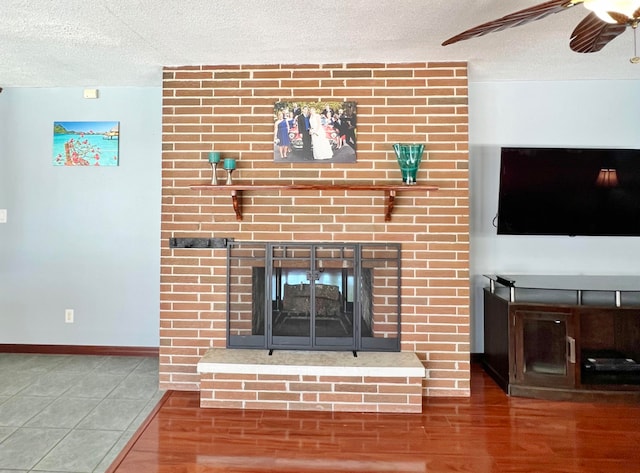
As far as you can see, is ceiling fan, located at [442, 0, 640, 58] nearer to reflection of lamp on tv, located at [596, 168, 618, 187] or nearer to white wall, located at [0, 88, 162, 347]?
reflection of lamp on tv, located at [596, 168, 618, 187]

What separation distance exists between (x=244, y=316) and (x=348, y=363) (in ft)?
2.46

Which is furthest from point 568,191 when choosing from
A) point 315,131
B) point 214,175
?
point 214,175

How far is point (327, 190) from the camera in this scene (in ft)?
8.41

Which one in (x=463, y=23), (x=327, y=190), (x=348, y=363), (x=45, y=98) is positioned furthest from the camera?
(x=45, y=98)

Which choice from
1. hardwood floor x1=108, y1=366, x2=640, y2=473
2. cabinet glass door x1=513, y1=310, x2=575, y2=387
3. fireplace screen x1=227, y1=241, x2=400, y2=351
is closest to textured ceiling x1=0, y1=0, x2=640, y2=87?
fireplace screen x1=227, y1=241, x2=400, y2=351

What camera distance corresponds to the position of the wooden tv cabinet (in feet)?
8.13

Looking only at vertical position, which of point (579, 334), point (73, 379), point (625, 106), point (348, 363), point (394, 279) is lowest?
point (73, 379)

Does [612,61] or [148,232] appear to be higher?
[612,61]

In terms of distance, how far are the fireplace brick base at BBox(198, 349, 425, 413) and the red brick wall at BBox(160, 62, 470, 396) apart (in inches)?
11.2

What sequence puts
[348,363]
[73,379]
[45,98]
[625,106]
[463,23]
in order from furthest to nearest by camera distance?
1. [45,98]
2. [625,106]
3. [73,379]
4. [348,363]
5. [463,23]

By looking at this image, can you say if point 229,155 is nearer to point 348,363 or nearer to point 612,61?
point 348,363

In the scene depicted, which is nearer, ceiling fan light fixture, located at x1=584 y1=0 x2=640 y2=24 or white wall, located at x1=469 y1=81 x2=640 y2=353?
ceiling fan light fixture, located at x1=584 y1=0 x2=640 y2=24

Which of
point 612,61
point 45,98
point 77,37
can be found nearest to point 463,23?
point 612,61

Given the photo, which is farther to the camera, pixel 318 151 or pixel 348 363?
pixel 318 151
